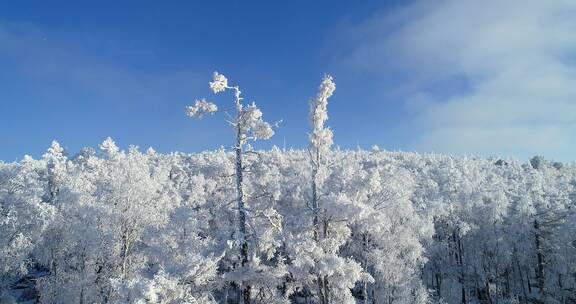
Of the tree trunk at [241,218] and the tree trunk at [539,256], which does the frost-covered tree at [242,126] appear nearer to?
the tree trunk at [241,218]

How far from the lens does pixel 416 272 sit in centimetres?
4775

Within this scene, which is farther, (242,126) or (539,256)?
(539,256)

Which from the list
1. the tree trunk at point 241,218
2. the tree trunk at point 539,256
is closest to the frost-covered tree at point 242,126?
the tree trunk at point 241,218

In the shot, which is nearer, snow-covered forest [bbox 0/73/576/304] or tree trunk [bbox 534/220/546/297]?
snow-covered forest [bbox 0/73/576/304]

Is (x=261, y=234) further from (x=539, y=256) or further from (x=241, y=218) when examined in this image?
(x=539, y=256)

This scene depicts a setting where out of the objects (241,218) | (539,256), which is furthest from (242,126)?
(539,256)

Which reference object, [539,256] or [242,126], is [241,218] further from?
[539,256]

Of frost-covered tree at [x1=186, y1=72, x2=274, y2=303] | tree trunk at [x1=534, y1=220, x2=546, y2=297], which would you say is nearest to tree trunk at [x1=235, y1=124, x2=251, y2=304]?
frost-covered tree at [x1=186, y1=72, x2=274, y2=303]

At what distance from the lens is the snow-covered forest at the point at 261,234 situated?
20844 millimetres

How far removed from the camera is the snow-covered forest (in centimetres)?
2084

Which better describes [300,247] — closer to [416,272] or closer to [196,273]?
[196,273]

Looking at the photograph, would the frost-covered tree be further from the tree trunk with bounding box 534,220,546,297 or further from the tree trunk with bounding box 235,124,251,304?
the tree trunk with bounding box 534,220,546,297

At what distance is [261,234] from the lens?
21234 mm

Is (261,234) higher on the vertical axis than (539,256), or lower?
higher
